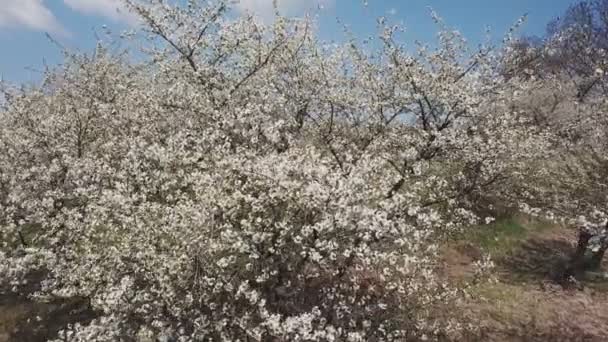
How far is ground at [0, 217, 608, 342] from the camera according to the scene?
14.7 m

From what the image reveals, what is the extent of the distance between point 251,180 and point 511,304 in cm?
890

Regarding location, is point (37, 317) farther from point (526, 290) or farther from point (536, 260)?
point (536, 260)

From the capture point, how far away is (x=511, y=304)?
15742 mm

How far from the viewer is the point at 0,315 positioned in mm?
16375

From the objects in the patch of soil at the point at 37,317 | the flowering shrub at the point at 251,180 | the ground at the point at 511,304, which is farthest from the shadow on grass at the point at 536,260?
the patch of soil at the point at 37,317

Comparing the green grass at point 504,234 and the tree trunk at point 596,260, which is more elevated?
the green grass at point 504,234

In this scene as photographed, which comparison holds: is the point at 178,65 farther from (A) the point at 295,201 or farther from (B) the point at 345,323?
(B) the point at 345,323

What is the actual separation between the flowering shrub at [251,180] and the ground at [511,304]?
1420mm

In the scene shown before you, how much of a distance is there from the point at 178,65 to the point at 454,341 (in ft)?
33.5

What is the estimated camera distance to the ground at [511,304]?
1466 cm

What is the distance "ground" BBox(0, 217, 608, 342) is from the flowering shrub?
1420 millimetres

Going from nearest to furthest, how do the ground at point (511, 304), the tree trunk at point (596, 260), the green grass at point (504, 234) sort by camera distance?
the ground at point (511, 304)
the tree trunk at point (596, 260)
the green grass at point (504, 234)

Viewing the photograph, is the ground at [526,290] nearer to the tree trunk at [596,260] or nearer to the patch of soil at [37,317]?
the tree trunk at [596,260]

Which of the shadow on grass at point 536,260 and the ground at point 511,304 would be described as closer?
the ground at point 511,304
